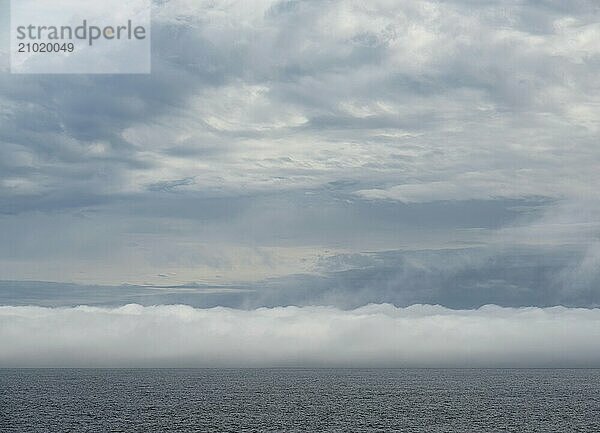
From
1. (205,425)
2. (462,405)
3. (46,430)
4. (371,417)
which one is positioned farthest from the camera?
(462,405)

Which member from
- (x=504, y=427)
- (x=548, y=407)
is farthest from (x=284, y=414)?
(x=548, y=407)

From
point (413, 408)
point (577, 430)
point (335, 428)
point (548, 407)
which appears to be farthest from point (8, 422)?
point (548, 407)

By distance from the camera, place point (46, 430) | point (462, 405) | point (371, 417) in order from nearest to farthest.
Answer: point (46, 430), point (371, 417), point (462, 405)

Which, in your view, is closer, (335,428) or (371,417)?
(335,428)

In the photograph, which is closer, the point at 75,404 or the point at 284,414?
the point at 284,414

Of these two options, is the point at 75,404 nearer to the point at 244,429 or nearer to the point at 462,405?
the point at 244,429

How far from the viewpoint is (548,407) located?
19038 centimetres

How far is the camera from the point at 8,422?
147 metres

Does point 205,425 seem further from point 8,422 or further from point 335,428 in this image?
point 8,422

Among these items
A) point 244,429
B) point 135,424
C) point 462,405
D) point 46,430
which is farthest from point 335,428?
point 462,405

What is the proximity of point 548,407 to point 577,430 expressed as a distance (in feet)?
186

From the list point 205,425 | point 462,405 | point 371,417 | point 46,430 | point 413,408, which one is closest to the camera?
point 46,430

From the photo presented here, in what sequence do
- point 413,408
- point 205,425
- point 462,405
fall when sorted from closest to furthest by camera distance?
point 205,425, point 413,408, point 462,405

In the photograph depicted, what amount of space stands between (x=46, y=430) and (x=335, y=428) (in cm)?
5681
